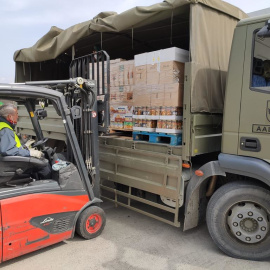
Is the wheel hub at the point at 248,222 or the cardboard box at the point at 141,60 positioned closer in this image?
the wheel hub at the point at 248,222

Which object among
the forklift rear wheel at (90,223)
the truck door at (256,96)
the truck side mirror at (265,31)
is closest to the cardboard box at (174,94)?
the truck door at (256,96)

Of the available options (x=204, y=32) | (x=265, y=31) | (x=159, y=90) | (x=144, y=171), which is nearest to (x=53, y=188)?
(x=144, y=171)

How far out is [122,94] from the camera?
4.50 meters

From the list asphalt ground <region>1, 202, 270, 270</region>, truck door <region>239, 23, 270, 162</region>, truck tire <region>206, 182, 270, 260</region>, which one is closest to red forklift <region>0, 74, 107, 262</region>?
asphalt ground <region>1, 202, 270, 270</region>

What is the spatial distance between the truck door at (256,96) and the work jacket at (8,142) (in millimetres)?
2552

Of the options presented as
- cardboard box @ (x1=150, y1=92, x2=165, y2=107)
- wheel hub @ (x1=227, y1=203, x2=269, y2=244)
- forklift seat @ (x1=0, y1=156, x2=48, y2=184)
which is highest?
cardboard box @ (x1=150, y1=92, x2=165, y2=107)

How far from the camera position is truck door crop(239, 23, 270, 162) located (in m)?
2.89

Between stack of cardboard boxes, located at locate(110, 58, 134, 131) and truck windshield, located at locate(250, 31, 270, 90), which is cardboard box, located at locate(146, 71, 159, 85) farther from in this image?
truck windshield, located at locate(250, 31, 270, 90)

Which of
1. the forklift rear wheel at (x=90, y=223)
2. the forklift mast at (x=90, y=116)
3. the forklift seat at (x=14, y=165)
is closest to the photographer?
the forklift seat at (x=14, y=165)

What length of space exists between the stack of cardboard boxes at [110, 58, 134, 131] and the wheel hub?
79.0 inches

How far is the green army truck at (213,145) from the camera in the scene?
297cm

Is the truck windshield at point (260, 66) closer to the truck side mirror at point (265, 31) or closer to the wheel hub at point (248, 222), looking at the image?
the truck side mirror at point (265, 31)

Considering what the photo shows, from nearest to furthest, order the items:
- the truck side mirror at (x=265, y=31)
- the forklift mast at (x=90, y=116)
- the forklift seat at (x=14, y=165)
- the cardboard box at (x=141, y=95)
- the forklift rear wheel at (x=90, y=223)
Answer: the truck side mirror at (x=265, y=31) → the forklift seat at (x=14, y=165) → the forklift rear wheel at (x=90, y=223) → the forklift mast at (x=90, y=116) → the cardboard box at (x=141, y=95)

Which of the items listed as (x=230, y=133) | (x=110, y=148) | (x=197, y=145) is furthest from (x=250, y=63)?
(x=110, y=148)
